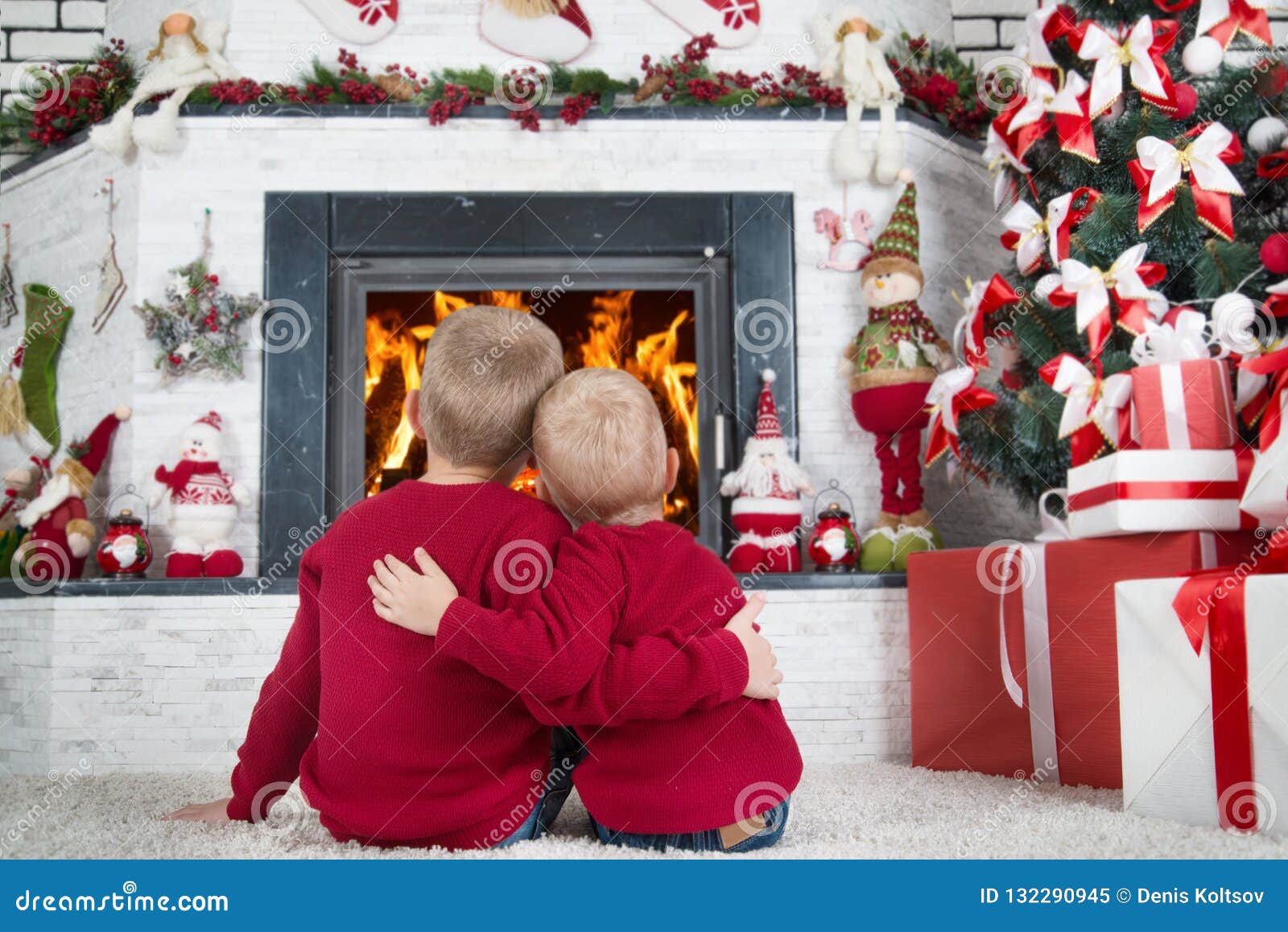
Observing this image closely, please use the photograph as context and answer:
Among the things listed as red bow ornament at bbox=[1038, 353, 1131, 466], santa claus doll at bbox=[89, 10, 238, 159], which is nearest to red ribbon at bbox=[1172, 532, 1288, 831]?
red bow ornament at bbox=[1038, 353, 1131, 466]


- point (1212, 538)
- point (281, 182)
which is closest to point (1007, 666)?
point (1212, 538)

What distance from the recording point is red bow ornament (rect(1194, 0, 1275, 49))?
2594mm

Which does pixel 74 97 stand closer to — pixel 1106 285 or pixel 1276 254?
pixel 1106 285

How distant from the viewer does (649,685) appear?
1443mm

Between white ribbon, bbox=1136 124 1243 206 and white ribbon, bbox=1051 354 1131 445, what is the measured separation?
485mm

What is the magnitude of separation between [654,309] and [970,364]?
3.72 ft

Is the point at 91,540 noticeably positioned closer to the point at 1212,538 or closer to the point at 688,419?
the point at 688,419

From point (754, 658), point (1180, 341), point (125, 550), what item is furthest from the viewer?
point (125, 550)

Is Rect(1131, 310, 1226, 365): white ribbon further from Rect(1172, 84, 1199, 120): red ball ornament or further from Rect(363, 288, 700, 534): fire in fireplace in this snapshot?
Rect(363, 288, 700, 534): fire in fireplace

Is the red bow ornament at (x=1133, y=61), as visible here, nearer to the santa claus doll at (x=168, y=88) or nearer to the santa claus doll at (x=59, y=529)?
the santa claus doll at (x=168, y=88)

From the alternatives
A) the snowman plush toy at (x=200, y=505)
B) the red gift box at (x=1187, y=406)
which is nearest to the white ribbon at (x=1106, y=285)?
the red gift box at (x=1187, y=406)

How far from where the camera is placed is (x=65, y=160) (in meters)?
3.73

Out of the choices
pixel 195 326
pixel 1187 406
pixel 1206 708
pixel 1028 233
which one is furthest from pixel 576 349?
pixel 1206 708

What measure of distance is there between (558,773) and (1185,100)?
7.21 ft
